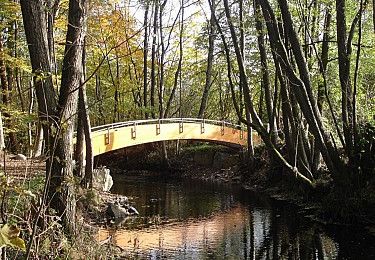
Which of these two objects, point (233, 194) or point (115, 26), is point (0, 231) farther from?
point (115, 26)

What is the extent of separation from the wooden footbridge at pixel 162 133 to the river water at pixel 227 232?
10.4 ft

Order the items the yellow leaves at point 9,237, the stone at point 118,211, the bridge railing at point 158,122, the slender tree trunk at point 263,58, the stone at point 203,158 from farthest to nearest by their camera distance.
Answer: the stone at point 203,158 → the bridge railing at point 158,122 → the slender tree trunk at point 263,58 → the stone at point 118,211 → the yellow leaves at point 9,237

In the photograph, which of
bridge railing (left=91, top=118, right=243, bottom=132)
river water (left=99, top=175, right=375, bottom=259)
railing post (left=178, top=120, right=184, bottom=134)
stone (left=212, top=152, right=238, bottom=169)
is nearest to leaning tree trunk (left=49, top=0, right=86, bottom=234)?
Answer: river water (left=99, top=175, right=375, bottom=259)

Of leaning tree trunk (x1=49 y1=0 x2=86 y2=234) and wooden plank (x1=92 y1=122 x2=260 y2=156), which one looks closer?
leaning tree trunk (x1=49 y1=0 x2=86 y2=234)

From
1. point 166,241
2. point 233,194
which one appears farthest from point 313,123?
point 233,194

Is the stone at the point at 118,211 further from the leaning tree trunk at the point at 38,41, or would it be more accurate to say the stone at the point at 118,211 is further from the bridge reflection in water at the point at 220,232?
the leaning tree trunk at the point at 38,41

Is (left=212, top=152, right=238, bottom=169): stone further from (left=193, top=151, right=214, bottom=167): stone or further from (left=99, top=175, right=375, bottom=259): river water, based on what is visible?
(left=99, top=175, right=375, bottom=259): river water

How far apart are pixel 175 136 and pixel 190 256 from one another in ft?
41.1

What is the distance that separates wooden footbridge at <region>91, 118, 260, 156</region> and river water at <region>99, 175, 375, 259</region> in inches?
124

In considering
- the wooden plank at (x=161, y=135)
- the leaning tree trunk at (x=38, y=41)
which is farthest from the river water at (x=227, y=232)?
the leaning tree trunk at (x=38, y=41)

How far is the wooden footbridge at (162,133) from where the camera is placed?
17250 mm

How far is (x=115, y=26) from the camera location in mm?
23578

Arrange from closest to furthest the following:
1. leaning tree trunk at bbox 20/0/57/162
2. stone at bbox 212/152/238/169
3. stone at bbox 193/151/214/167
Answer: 1. leaning tree trunk at bbox 20/0/57/162
2. stone at bbox 212/152/238/169
3. stone at bbox 193/151/214/167

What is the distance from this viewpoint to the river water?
8.27 metres
